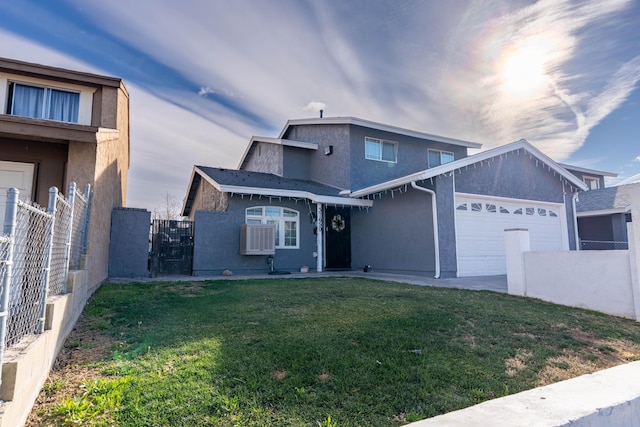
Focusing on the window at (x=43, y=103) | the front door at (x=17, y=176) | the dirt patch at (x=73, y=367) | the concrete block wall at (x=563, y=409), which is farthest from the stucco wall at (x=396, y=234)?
the front door at (x=17, y=176)

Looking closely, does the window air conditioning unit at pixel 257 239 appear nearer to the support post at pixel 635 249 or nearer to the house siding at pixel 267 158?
the house siding at pixel 267 158

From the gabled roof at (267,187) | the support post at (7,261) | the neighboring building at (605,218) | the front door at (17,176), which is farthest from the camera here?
the neighboring building at (605,218)

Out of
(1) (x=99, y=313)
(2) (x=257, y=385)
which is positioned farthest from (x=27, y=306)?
(1) (x=99, y=313)

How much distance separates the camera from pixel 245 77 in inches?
424

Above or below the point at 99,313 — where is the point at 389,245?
above

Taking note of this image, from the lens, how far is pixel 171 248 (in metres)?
11.0

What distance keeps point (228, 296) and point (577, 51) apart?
36.2 feet

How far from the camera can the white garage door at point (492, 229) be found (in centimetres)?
1068

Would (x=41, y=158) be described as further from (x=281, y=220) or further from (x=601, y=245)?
(x=601, y=245)

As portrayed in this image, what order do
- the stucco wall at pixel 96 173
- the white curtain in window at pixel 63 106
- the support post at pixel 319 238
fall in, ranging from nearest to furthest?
the stucco wall at pixel 96 173 < the white curtain in window at pixel 63 106 < the support post at pixel 319 238

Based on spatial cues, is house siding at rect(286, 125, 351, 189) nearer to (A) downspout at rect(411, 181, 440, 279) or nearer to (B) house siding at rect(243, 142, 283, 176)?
(B) house siding at rect(243, 142, 283, 176)

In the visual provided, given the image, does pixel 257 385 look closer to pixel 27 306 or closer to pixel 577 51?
pixel 27 306

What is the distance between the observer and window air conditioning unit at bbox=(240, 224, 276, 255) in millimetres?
11102

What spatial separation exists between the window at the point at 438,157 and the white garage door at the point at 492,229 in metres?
4.85
